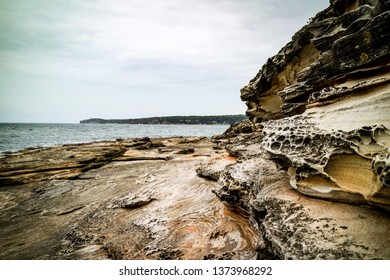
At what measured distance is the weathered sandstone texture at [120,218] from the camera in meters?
5.62

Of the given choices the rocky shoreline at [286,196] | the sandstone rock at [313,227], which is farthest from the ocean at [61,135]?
the sandstone rock at [313,227]

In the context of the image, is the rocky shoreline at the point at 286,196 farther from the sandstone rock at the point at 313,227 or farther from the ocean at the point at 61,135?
the ocean at the point at 61,135

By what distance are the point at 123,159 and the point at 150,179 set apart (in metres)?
6.80

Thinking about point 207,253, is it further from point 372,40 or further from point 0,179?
point 0,179

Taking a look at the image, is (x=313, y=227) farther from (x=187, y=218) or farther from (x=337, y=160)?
(x=187, y=218)

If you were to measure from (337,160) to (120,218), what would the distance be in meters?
6.16

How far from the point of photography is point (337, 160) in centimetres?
416

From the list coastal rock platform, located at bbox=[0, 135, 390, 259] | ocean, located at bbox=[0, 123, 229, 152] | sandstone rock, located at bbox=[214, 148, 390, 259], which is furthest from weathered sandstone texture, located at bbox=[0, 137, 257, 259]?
ocean, located at bbox=[0, 123, 229, 152]

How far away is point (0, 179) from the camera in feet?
41.3

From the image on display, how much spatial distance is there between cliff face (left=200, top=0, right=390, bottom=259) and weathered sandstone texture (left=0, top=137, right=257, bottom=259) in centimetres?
114

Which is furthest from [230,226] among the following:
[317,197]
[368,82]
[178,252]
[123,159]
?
[123,159]

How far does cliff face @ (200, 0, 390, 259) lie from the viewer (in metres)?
3.38

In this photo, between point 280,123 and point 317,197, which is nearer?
point 317,197

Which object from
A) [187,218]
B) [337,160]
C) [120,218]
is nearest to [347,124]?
[337,160]
